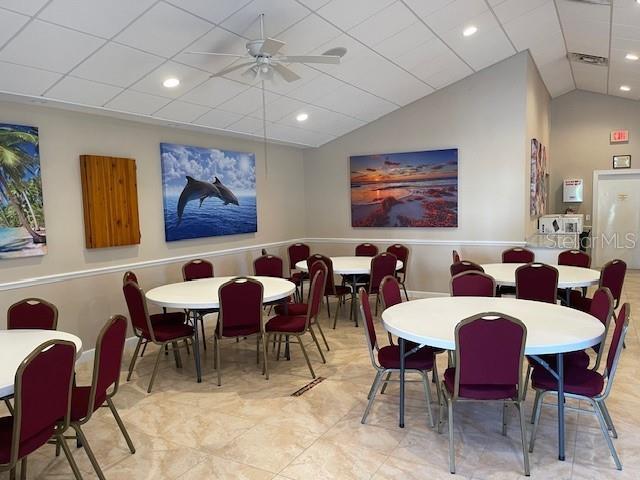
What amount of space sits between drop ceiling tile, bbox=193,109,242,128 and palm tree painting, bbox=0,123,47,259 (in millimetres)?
1793

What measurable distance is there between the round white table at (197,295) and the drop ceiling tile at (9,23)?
224 cm

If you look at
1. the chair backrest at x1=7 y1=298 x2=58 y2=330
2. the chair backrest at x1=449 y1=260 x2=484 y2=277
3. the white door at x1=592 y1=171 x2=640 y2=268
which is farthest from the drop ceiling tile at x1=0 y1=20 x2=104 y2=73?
the white door at x1=592 y1=171 x2=640 y2=268

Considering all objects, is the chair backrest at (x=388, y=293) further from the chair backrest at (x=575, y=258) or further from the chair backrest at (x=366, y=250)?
the chair backrest at (x=366, y=250)

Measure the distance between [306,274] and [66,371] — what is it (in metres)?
4.44

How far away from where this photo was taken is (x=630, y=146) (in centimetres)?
891

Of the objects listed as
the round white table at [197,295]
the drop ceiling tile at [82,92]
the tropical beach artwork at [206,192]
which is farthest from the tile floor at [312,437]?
the drop ceiling tile at [82,92]

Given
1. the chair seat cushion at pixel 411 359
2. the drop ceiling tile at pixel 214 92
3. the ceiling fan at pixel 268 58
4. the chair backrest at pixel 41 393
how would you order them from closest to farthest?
the chair backrest at pixel 41 393 < the chair seat cushion at pixel 411 359 < the ceiling fan at pixel 268 58 < the drop ceiling tile at pixel 214 92

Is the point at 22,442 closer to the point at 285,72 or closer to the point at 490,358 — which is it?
the point at 490,358

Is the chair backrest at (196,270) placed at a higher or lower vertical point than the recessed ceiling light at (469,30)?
lower

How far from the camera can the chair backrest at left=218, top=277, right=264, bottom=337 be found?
3984mm

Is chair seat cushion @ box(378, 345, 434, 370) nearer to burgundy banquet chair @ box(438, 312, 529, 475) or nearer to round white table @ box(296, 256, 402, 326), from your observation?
burgundy banquet chair @ box(438, 312, 529, 475)

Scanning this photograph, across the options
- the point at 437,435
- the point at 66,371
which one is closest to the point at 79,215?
the point at 66,371

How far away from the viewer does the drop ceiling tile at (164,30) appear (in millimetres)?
3580

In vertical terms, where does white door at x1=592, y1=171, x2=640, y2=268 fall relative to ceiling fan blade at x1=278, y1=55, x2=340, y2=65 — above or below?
below
